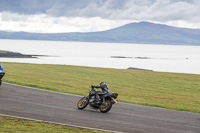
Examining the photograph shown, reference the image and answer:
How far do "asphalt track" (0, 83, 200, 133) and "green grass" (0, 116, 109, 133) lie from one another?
2.32 feet

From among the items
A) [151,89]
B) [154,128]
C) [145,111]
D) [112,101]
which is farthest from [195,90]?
[154,128]

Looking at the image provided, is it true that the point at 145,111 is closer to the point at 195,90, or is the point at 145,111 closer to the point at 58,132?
the point at 58,132

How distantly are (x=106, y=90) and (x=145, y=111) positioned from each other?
2565 millimetres

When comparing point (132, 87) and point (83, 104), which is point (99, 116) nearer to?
point (83, 104)

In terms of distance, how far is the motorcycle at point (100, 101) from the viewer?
15742 mm

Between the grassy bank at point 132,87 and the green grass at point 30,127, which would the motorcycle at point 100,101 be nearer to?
the green grass at point 30,127

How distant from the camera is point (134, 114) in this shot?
15.9 meters

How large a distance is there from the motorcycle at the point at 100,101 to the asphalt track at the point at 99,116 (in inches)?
10.3

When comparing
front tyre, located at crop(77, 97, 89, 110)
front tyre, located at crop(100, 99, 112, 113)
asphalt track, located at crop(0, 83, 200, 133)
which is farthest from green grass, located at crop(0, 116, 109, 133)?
front tyre, located at crop(77, 97, 89, 110)

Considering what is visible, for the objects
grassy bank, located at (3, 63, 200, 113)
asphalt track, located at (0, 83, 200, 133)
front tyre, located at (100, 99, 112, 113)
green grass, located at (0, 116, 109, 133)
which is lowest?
green grass, located at (0, 116, 109, 133)

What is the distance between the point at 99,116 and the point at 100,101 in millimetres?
1385

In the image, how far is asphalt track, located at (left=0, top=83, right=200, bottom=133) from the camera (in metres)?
12.8

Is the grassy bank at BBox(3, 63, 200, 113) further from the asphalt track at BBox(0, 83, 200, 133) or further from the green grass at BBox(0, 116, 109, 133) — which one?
the green grass at BBox(0, 116, 109, 133)

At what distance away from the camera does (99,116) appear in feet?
49.0
